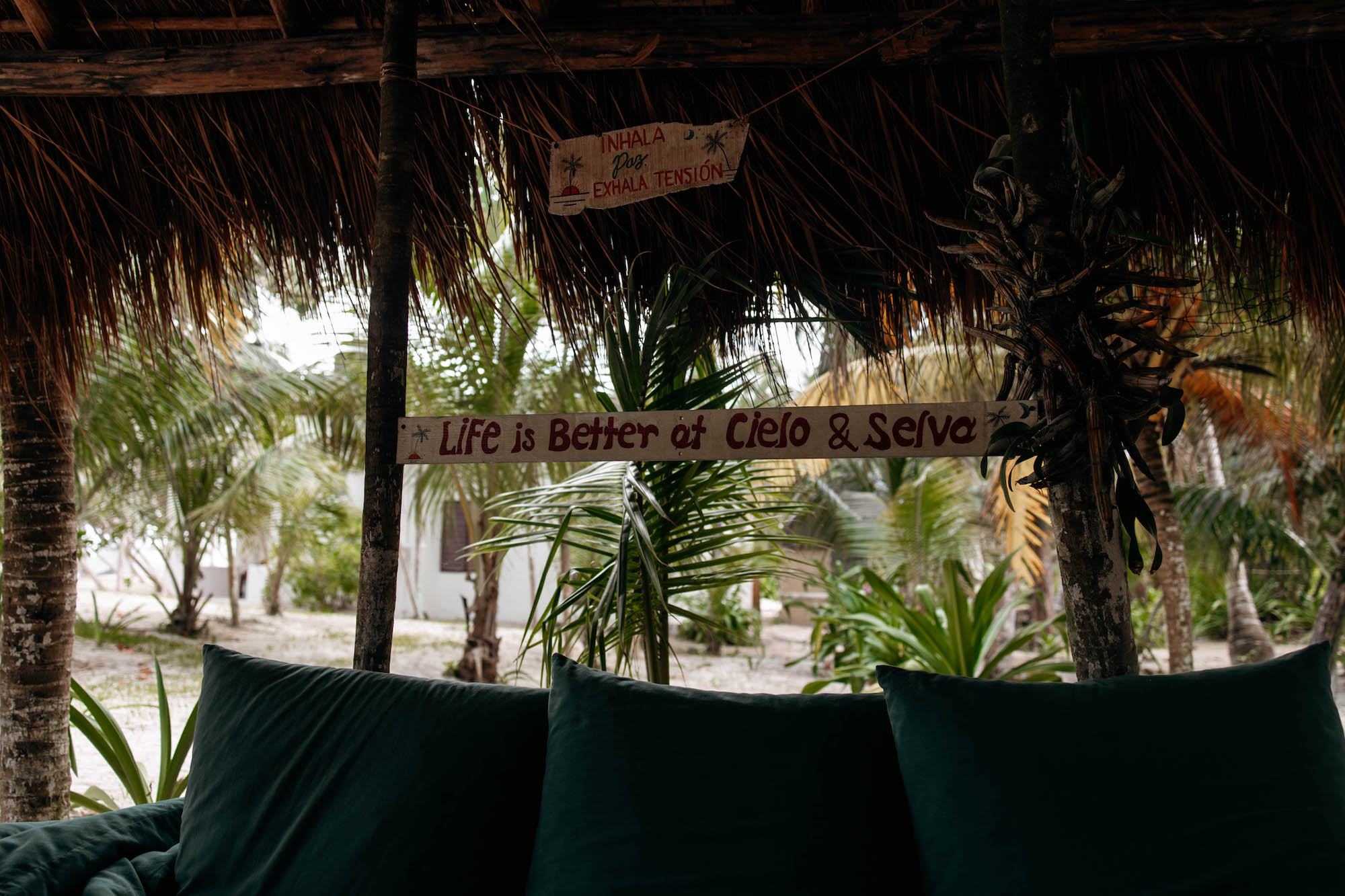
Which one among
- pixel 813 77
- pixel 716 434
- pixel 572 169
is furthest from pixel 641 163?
pixel 716 434

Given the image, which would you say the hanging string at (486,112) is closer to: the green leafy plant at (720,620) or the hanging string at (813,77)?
the hanging string at (813,77)

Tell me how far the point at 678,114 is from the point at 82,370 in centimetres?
159

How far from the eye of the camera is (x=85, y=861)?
3.64ft

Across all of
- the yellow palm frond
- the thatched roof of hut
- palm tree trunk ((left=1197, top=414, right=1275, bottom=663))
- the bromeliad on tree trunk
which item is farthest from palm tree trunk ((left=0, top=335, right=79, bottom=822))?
palm tree trunk ((left=1197, top=414, right=1275, bottom=663))

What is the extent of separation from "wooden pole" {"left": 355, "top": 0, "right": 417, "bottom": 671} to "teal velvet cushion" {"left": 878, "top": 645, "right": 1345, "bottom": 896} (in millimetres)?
935

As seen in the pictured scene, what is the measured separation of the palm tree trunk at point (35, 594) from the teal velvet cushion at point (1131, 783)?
210 cm

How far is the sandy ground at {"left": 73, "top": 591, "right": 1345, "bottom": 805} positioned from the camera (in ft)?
16.4

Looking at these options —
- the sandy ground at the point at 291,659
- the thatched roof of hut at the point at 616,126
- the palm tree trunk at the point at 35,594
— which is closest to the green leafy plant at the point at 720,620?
the sandy ground at the point at 291,659

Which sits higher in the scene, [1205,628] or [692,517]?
[692,517]

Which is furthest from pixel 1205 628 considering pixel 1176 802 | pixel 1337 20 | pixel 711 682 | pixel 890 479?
pixel 1176 802

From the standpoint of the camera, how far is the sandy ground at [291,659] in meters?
5.00

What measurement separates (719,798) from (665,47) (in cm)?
144

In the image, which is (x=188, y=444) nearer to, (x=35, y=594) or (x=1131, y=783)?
(x=35, y=594)

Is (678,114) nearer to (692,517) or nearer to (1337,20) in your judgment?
(692,517)
